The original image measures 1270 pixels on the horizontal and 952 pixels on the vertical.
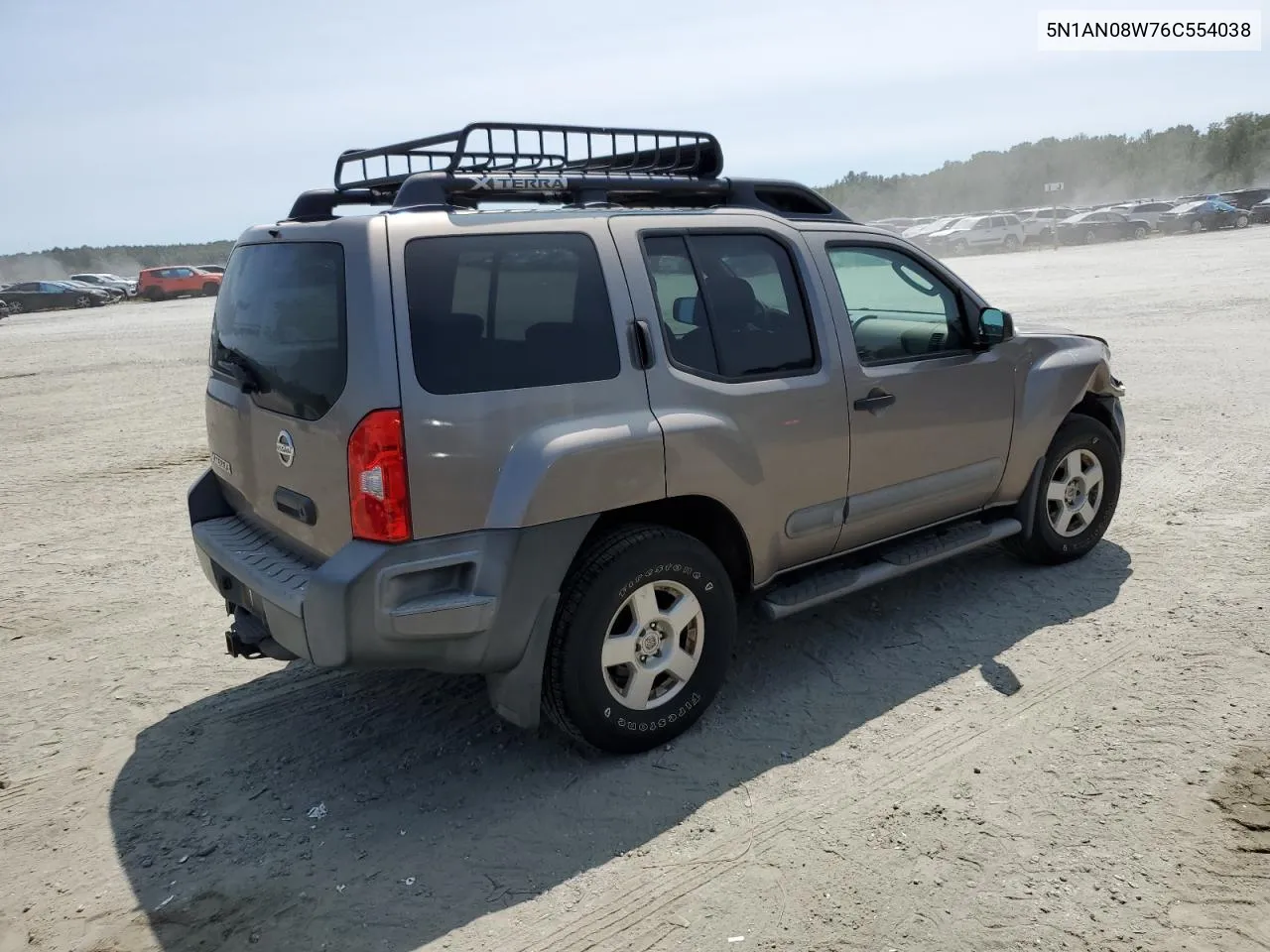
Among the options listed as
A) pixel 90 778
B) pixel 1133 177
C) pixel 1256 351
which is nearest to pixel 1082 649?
→ pixel 90 778

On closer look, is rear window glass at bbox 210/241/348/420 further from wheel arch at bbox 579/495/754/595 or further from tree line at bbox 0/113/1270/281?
tree line at bbox 0/113/1270/281

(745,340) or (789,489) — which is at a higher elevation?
(745,340)

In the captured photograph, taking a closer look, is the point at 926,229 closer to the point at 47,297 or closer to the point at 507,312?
the point at 47,297

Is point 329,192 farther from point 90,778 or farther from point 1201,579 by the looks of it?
point 1201,579

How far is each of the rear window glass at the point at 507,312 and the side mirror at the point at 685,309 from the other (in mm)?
319

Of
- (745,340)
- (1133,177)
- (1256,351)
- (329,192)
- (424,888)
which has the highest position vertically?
(1133,177)

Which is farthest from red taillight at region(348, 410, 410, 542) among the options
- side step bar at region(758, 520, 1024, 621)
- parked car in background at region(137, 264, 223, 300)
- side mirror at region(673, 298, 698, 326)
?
parked car in background at region(137, 264, 223, 300)

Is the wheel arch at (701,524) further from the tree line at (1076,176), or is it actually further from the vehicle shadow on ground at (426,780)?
the tree line at (1076,176)

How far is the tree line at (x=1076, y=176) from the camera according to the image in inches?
2842

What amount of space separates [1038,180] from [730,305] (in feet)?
302

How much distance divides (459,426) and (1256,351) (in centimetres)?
1143

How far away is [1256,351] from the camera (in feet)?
37.6

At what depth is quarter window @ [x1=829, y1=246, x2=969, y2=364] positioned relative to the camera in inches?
169

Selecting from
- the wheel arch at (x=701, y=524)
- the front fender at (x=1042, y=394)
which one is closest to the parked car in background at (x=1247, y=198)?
the front fender at (x=1042, y=394)
